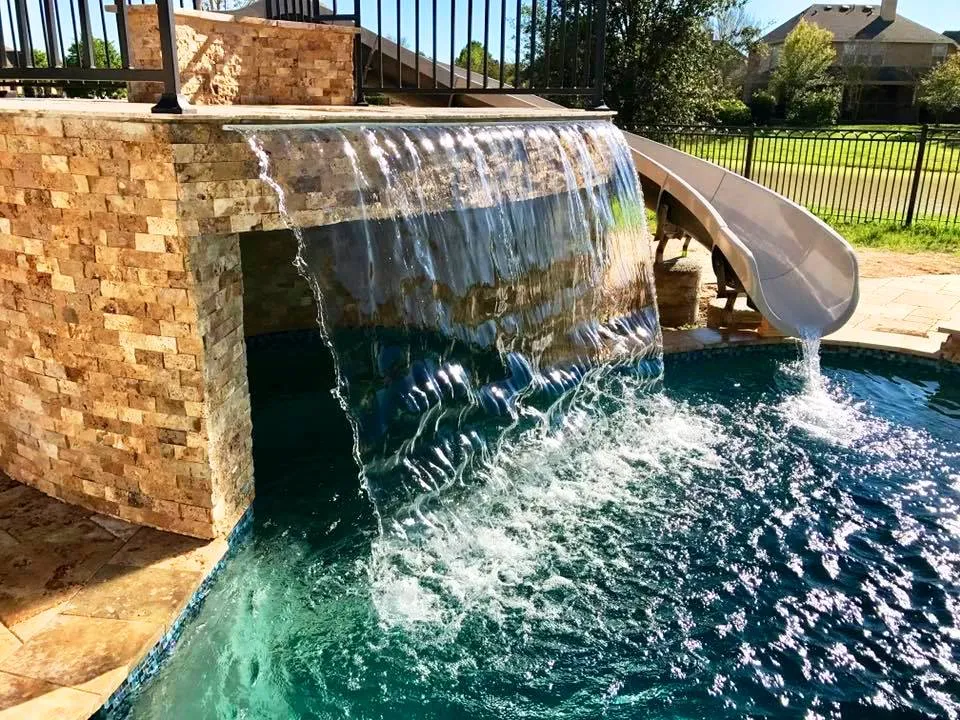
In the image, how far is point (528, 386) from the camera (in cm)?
645

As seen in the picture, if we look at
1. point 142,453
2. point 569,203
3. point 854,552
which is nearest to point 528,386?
point 569,203

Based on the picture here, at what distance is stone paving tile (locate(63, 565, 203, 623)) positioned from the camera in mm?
3479

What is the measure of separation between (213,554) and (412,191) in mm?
2359

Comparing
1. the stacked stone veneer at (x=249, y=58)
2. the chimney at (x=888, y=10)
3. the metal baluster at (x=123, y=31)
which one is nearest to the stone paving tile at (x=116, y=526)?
the metal baluster at (x=123, y=31)

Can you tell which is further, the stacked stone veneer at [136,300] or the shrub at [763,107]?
the shrub at [763,107]

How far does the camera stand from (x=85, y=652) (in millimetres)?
3229

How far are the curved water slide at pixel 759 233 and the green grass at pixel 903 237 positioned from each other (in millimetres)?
4008

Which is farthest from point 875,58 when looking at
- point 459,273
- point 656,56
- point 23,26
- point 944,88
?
point 23,26

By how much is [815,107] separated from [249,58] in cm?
3074

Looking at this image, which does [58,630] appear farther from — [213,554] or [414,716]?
[414,716]

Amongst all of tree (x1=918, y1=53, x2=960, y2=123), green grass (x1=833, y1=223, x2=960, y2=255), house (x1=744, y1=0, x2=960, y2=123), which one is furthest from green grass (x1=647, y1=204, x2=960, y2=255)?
house (x1=744, y1=0, x2=960, y2=123)

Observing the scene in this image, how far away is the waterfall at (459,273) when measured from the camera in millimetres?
4285

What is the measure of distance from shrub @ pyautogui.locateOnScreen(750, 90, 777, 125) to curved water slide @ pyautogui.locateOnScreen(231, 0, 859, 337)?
28.6 meters

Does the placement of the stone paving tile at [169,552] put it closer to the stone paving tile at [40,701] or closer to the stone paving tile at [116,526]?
the stone paving tile at [116,526]
